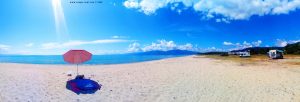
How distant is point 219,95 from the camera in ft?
41.3

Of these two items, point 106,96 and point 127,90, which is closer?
point 106,96

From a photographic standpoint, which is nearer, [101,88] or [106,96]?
[106,96]

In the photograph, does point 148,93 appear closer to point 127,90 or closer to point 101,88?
point 127,90

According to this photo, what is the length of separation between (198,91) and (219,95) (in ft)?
3.68

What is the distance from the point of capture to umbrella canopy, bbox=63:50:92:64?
1738cm

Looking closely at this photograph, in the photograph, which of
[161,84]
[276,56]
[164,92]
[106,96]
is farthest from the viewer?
[276,56]

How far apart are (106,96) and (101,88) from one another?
5.86 ft

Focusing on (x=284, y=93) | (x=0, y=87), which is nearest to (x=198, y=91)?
(x=284, y=93)

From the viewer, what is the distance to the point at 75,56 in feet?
57.2

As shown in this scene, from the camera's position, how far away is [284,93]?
1298cm

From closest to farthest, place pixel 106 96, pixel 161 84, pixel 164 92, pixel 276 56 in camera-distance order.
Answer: pixel 106 96
pixel 164 92
pixel 161 84
pixel 276 56

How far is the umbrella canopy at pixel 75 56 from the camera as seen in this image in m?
17.4

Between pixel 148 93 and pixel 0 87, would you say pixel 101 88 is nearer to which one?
pixel 148 93

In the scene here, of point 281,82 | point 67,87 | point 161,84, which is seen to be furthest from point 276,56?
point 67,87
